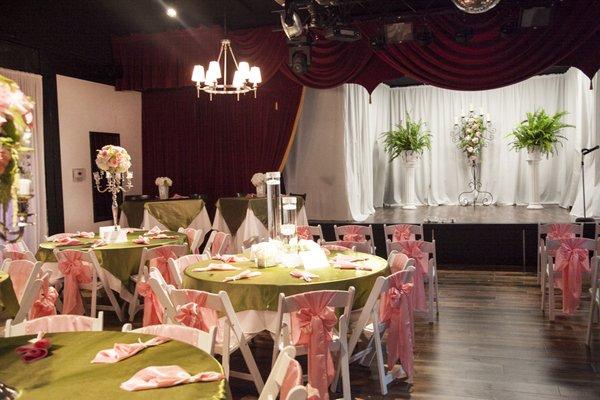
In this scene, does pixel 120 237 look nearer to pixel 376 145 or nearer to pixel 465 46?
pixel 465 46

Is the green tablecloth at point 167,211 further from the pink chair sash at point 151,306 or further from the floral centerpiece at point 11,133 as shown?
the floral centerpiece at point 11,133

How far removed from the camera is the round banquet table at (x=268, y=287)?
3785mm

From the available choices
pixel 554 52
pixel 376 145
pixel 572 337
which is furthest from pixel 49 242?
pixel 376 145

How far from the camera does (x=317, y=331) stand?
132 inches

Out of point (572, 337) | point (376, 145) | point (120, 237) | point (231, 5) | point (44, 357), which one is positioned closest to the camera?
point (44, 357)

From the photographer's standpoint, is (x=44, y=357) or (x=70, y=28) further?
(x=70, y=28)

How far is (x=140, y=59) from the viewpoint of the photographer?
369 inches

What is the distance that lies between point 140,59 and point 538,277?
694 centimetres

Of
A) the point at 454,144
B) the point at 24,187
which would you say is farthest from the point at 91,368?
the point at 454,144

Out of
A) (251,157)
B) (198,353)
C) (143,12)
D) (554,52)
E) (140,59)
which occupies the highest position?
(143,12)

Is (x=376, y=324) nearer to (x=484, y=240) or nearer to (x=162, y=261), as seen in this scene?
(x=162, y=261)

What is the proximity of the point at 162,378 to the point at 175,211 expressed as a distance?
6.78 meters

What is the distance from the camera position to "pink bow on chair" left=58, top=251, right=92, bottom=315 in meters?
5.33

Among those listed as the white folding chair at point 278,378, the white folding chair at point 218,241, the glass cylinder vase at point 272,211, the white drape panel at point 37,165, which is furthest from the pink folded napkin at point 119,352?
the white drape panel at point 37,165
